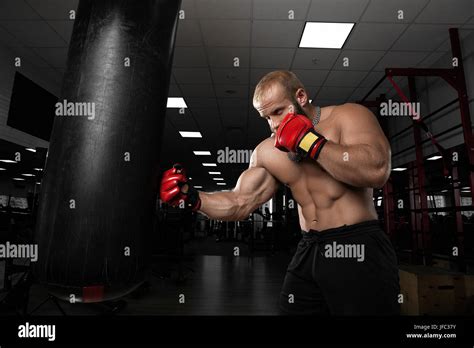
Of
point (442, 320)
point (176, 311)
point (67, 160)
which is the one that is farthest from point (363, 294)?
point (176, 311)

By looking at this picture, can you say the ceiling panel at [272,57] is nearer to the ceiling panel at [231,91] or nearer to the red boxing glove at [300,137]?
the ceiling panel at [231,91]

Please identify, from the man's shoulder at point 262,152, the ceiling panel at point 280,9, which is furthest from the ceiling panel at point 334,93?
the man's shoulder at point 262,152

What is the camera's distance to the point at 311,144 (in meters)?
1.06

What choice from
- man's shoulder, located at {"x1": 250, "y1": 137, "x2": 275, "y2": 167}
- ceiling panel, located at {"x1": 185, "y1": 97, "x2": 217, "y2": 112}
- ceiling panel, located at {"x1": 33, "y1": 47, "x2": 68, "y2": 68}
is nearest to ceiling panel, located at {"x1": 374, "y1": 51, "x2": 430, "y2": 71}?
ceiling panel, located at {"x1": 185, "y1": 97, "x2": 217, "y2": 112}

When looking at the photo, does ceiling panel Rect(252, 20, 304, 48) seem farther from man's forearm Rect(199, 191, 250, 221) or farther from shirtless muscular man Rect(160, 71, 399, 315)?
man's forearm Rect(199, 191, 250, 221)

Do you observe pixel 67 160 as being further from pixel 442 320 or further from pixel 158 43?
pixel 442 320

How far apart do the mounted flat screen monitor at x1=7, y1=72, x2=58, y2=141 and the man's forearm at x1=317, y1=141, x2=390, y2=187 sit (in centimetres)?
452

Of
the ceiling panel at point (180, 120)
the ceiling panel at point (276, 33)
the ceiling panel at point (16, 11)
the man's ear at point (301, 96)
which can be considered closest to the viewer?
the man's ear at point (301, 96)

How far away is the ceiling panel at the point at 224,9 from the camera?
320 centimetres

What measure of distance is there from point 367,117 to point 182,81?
417 centimetres

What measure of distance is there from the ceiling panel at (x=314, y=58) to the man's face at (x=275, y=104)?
3043mm

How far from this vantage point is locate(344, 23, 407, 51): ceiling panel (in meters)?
3.55

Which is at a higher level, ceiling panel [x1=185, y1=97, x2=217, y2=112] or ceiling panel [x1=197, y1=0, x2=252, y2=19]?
ceiling panel [x1=185, y1=97, x2=217, y2=112]

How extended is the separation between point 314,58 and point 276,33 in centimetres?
80
